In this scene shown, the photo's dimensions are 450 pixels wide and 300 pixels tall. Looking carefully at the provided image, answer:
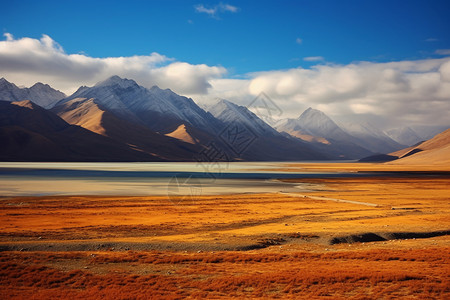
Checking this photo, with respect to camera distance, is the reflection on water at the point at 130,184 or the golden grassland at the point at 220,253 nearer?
the golden grassland at the point at 220,253

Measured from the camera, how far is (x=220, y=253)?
24.5 meters

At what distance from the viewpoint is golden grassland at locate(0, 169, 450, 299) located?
58.4ft

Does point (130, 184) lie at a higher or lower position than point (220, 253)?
lower

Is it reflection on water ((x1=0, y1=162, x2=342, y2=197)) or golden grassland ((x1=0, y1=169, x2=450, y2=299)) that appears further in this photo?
reflection on water ((x1=0, y1=162, x2=342, y2=197))

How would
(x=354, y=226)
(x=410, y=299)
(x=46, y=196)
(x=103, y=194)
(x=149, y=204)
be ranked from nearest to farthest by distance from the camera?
(x=410, y=299), (x=354, y=226), (x=149, y=204), (x=46, y=196), (x=103, y=194)

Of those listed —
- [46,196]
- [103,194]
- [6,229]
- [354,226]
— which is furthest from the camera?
[103,194]

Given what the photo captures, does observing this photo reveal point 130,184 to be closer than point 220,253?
No

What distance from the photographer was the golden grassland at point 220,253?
17.8 meters

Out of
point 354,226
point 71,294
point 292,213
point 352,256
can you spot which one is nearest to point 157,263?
point 71,294

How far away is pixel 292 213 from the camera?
44938 millimetres

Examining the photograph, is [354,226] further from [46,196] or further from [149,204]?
[46,196]

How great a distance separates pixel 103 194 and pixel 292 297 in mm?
49905

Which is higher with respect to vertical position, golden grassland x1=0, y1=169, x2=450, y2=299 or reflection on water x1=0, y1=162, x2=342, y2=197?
golden grassland x1=0, y1=169, x2=450, y2=299

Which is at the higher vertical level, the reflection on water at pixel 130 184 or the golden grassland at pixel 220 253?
the golden grassland at pixel 220 253
